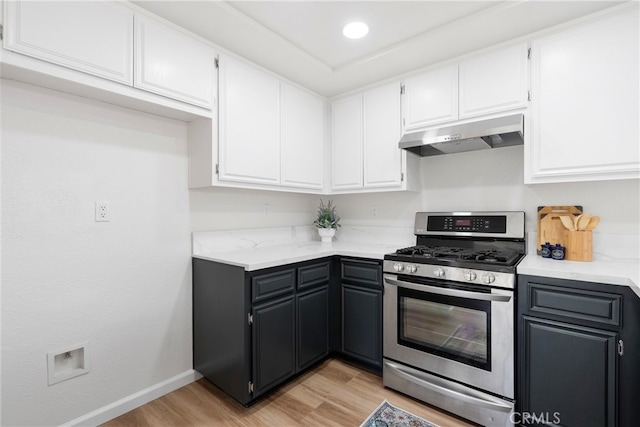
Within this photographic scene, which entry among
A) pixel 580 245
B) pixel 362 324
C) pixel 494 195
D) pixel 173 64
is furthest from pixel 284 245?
pixel 580 245

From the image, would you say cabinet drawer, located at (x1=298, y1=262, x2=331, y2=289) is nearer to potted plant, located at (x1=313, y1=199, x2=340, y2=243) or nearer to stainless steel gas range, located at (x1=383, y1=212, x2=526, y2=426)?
stainless steel gas range, located at (x1=383, y1=212, x2=526, y2=426)

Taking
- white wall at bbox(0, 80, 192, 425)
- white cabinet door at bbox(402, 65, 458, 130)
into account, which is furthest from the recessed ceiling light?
white wall at bbox(0, 80, 192, 425)

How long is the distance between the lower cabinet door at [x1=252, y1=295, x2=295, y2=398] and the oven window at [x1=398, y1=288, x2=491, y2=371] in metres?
0.77

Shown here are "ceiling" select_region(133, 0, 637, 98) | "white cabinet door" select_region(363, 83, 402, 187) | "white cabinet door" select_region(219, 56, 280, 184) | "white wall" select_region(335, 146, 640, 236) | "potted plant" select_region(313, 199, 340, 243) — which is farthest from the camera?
"potted plant" select_region(313, 199, 340, 243)

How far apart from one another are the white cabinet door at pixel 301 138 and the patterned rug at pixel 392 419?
1.77 meters

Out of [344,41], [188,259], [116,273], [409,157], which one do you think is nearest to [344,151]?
[409,157]

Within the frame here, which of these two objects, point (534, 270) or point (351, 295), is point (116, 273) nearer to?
point (351, 295)

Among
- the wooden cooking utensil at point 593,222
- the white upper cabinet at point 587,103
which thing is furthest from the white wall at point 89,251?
the wooden cooking utensil at point 593,222

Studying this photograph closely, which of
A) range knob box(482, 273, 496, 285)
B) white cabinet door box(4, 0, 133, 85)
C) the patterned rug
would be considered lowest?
the patterned rug

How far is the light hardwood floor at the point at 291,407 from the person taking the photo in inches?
73.5

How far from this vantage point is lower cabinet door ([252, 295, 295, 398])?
1.97 metres

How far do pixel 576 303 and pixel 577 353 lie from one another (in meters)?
0.26

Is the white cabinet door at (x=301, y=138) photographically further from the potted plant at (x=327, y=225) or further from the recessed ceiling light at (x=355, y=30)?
the recessed ceiling light at (x=355, y=30)

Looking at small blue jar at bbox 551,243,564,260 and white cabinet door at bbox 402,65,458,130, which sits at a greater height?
white cabinet door at bbox 402,65,458,130
